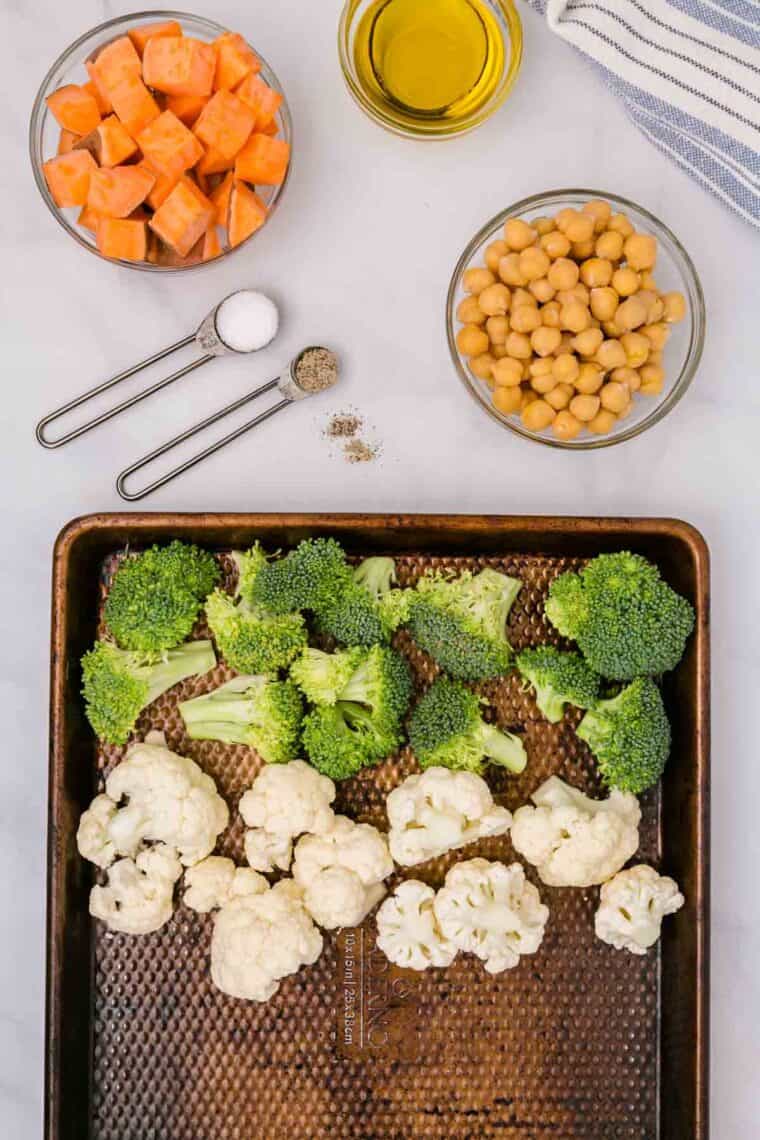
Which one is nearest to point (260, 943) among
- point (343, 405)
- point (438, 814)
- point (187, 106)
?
point (438, 814)

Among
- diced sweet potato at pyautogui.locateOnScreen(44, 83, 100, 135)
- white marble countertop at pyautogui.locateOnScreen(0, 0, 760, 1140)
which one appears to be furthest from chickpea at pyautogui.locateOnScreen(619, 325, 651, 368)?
diced sweet potato at pyautogui.locateOnScreen(44, 83, 100, 135)

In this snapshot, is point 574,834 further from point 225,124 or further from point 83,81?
point 83,81

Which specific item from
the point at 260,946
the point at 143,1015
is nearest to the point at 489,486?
the point at 260,946

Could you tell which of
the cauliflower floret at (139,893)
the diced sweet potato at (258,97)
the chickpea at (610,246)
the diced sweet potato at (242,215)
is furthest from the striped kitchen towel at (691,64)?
the cauliflower floret at (139,893)

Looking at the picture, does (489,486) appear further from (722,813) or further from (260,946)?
(260,946)

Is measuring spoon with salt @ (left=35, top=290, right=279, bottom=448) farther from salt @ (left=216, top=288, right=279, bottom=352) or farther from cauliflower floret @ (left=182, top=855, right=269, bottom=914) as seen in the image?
cauliflower floret @ (left=182, top=855, right=269, bottom=914)

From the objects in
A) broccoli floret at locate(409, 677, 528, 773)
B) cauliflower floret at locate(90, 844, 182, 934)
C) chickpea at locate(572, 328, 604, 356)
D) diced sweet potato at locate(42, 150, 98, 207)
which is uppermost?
diced sweet potato at locate(42, 150, 98, 207)
